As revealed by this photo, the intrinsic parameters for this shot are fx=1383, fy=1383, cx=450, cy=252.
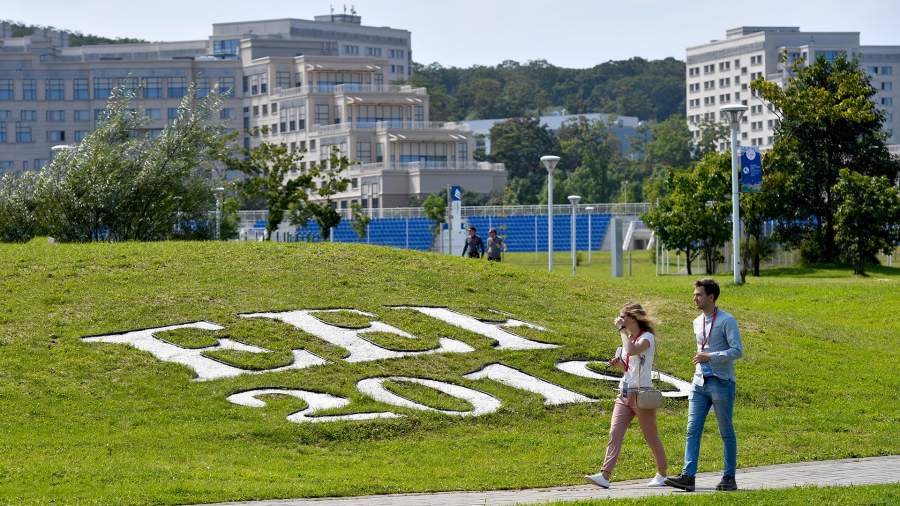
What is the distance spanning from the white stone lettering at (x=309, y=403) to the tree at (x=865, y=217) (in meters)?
38.6

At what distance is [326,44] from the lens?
16000 centimetres

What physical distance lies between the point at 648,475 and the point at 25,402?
8953 millimetres

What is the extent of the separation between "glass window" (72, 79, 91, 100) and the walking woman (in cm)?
13149

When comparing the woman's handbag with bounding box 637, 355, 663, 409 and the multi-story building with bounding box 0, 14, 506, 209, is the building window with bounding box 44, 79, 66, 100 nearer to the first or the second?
the multi-story building with bounding box 0, 14, 506, 209

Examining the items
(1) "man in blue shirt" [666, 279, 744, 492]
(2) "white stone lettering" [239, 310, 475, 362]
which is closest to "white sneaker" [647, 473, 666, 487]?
(1) "man in blue shirt" [666, 279, 744, 492]

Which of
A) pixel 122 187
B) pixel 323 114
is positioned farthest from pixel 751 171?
pixel 323 114

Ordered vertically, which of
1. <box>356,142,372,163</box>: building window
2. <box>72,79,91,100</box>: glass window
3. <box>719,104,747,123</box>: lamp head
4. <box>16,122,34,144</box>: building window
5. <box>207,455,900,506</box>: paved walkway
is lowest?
<box>207,455,900,506</box>: paved walkway

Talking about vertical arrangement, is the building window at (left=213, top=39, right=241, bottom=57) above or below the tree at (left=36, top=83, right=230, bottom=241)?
above

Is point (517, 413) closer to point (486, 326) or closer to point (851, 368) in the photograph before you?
point (486, 326)

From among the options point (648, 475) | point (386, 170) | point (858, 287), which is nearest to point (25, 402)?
point (648, 475)

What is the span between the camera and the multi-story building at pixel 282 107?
125375 millimetres

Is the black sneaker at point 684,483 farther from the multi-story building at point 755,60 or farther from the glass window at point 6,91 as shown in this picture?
the multi-story building at point 755,60

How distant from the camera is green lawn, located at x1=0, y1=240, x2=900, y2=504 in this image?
667 inches

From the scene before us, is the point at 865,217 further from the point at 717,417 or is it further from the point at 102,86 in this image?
the point at 102,86
